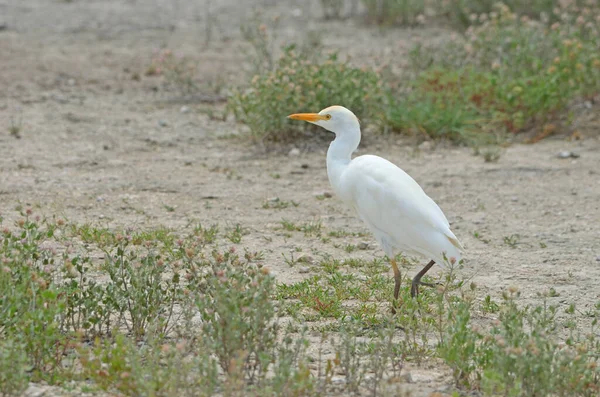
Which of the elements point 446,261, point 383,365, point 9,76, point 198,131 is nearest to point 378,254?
point 446,261

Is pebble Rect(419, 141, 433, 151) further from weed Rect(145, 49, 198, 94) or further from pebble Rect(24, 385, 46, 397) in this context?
pebble Rect(24, 385, 46, 397)

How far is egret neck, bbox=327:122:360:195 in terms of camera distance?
5.70 m

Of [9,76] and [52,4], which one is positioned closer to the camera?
[9,76]

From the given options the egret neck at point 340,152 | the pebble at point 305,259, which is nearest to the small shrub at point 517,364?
the egret neck at point 340,152

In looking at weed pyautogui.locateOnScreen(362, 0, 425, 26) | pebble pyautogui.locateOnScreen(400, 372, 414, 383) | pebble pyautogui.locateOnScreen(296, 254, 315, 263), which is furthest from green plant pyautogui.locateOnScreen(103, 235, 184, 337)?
weed pyautogui.locateOnScreen(362, 0, 425, 26)

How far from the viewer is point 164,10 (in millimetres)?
15055

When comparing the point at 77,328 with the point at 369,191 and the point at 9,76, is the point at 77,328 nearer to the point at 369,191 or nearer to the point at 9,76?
the point at 369,191

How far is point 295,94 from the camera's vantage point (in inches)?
341

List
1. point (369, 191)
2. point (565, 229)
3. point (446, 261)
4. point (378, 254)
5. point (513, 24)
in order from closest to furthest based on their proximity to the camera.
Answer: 1. point (446, 261)
2. point (369, 191)
3. point (378, 254)
4. point (565, 229)
5. point (513, 24)

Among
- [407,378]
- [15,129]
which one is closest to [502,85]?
[15,129]

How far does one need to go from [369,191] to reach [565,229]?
2.15 meters

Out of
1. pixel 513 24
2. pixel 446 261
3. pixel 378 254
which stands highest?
pixel 513 24

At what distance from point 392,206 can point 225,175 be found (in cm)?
305

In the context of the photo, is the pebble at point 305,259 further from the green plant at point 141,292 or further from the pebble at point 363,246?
the green plant at point 141,292
